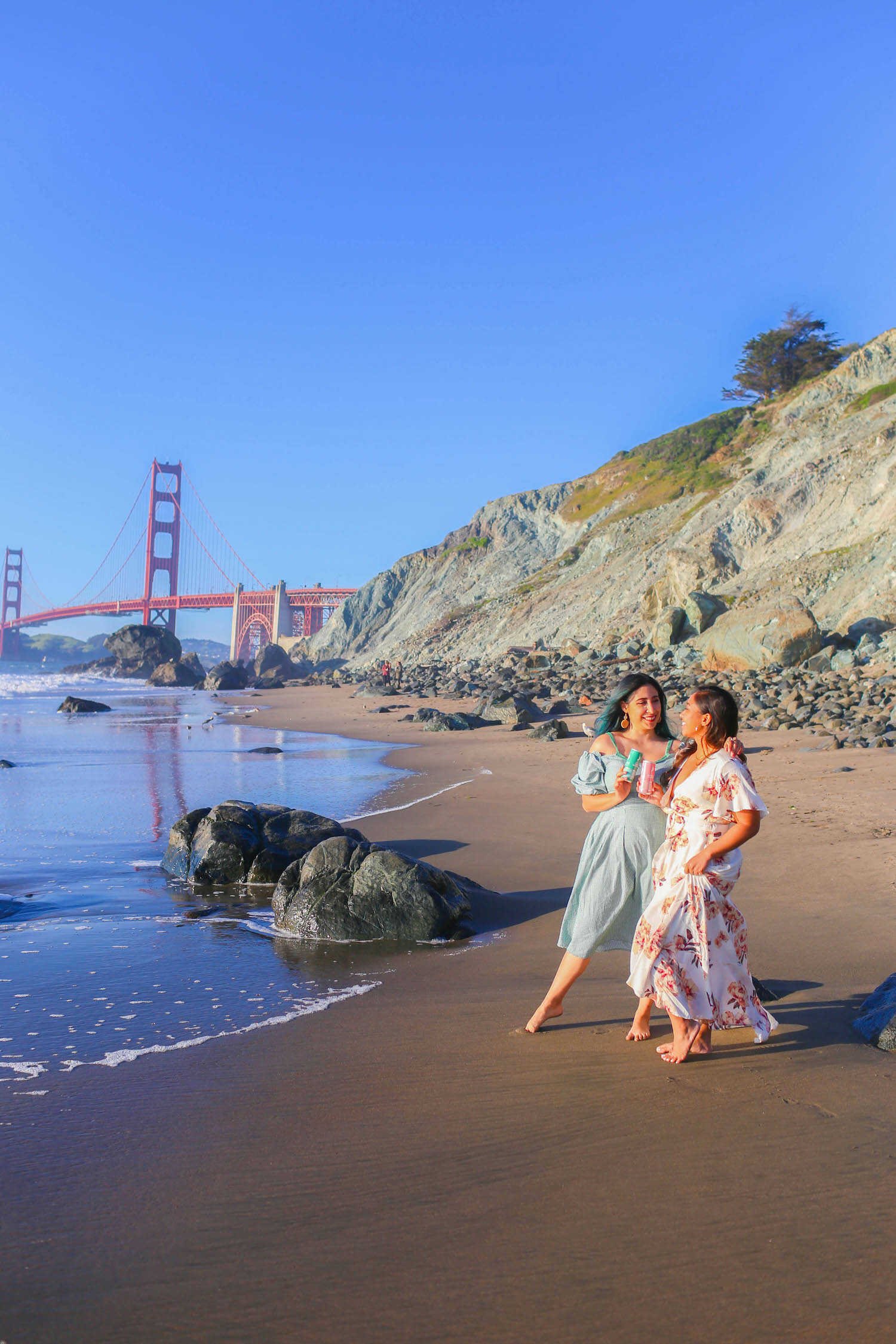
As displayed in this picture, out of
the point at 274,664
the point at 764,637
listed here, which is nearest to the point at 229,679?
the point at 274,664

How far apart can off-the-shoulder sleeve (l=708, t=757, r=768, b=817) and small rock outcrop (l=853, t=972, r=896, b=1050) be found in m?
0.99

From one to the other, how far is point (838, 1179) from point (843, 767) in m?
7.61

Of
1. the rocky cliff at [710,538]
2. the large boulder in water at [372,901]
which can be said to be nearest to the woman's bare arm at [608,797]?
the large boulder in water at [372,901]

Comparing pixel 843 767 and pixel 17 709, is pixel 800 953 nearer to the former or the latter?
pixel 843 767

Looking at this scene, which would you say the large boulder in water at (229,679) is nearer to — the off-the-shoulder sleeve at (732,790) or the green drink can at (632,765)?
the green drink can at (632,765)

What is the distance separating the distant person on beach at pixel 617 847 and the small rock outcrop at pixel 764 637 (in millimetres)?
17012

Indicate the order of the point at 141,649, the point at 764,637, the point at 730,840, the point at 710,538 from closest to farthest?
the point at 730,840
the point at 764,637
the point at 710,538
the point at 141,649

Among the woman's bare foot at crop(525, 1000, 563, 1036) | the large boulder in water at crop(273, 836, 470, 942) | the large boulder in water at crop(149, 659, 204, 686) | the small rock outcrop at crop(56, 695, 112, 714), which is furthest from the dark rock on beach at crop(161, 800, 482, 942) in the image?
the large boulder in water at crop(149, 659, 204, 686)

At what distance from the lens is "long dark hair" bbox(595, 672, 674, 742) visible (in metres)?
3.79

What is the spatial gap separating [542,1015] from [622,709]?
1279 millimetres

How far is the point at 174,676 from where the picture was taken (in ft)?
199

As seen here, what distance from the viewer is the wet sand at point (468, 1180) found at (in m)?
2.11

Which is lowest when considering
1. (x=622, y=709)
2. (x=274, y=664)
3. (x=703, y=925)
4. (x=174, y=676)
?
(x=703, y=925)

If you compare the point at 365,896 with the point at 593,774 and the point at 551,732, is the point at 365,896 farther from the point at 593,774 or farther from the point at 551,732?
the point at 551,732
